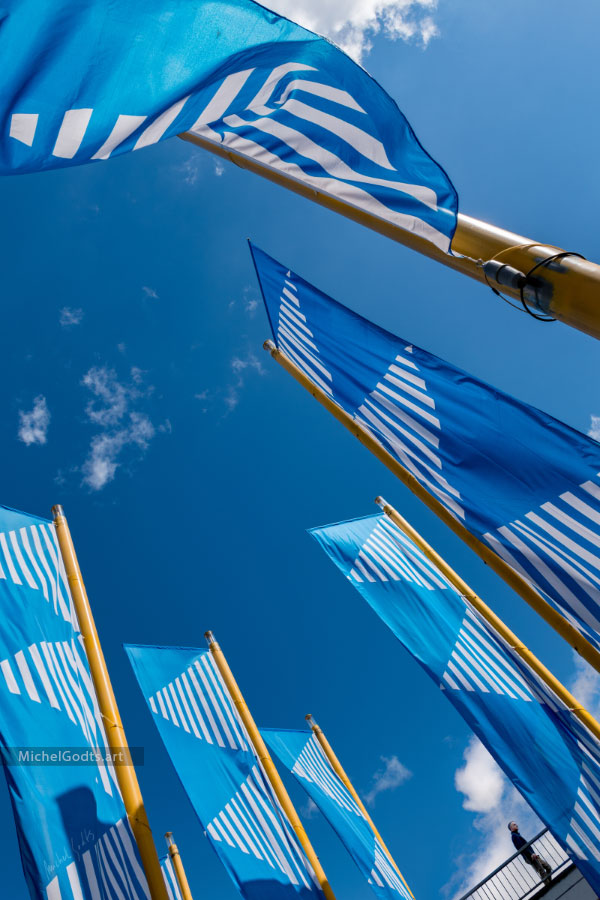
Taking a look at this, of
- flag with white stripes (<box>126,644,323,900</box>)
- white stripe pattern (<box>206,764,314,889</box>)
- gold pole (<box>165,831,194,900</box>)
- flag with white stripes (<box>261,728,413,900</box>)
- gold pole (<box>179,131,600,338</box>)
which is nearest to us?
gold pole (<box>179,131,600,338</box>)

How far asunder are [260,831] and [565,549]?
511 cm

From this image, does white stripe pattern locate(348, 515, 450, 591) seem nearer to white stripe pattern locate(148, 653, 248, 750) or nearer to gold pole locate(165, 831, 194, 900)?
white stripe pattern locate(148, 653, 248, 750)

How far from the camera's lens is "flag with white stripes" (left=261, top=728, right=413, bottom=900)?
23.8 ft

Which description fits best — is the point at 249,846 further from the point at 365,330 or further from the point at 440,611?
the point at 365,330

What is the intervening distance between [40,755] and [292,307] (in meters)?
4.73

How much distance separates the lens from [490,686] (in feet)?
18.1

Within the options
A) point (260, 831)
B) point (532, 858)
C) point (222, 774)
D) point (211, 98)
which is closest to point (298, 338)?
point (211, 98)

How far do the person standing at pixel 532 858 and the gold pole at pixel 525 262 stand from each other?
13278 millimetres

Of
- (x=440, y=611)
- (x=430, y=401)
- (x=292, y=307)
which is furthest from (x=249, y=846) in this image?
(x=292, y=307)

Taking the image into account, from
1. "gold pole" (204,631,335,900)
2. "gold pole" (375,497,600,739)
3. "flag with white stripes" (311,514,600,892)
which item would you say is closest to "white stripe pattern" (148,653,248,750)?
"gold pole" (204,631,335,900)

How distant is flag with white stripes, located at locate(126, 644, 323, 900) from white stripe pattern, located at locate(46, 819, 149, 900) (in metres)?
1.35

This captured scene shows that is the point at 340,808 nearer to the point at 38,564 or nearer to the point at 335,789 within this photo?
the point at 335,789

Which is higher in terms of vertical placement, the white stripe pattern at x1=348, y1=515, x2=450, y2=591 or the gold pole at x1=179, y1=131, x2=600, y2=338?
the white stripe pattern at x1=348, y1=515, x2=450, y2=591

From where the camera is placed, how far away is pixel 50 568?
6.52 m
